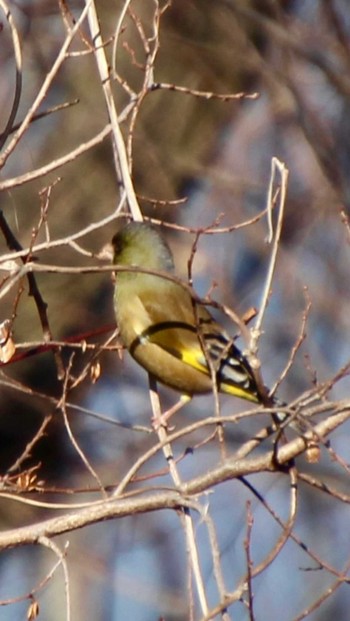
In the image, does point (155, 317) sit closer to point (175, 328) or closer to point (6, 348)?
point (175, 328)

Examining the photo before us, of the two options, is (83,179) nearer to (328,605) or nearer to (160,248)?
(160,248)

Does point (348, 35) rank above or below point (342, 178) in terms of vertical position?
above

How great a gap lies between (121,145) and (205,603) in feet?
5.16

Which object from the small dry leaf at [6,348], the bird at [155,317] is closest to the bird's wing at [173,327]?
the bird at [155,317]

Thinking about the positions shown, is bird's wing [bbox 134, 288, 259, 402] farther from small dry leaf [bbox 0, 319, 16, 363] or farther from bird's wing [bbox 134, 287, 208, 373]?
small dry leaf [bbox 0, 319, 16, 363]

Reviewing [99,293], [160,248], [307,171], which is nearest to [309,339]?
[307,171]

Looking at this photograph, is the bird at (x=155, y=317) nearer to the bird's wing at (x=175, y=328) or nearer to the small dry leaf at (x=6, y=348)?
the bird's wing at (x=175, y=328)

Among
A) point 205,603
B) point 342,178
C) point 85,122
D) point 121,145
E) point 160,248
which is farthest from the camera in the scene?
point 342,178

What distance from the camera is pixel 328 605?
8648 millimetres

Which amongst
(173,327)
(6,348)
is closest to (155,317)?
(173,327)

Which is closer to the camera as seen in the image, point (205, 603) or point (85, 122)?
point (205, 603)

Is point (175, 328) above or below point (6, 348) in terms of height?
above

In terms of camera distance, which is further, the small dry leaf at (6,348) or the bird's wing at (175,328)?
the bird's wing at (175,328)

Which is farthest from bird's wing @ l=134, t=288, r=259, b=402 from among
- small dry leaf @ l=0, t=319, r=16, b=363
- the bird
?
small dry leaf @ l=0, t=319, r=16, b=363
